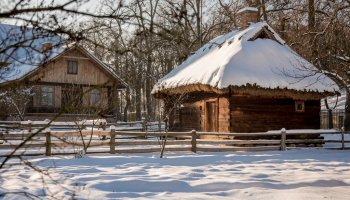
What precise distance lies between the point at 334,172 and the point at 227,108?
25.8 feet

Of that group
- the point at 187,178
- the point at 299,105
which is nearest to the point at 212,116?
the point at 299,105

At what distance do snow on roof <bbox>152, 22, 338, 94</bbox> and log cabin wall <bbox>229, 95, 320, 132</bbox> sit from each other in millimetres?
1048

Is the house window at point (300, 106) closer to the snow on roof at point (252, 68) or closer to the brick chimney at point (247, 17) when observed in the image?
the snow on roof at point (252, 68)

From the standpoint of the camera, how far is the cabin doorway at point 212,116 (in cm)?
1889

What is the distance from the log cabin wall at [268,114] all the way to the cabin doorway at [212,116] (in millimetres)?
1253

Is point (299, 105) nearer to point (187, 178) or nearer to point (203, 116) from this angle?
point (203, 116)

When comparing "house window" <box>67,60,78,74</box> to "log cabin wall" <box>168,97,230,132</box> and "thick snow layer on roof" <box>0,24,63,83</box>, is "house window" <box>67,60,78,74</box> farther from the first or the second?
"thick snow layer on roof" <box>0,24,63,83</box>

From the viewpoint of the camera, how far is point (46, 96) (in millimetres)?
32656

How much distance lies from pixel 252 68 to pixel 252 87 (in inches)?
53.7

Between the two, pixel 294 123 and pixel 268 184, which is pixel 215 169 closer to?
pixel 268 184

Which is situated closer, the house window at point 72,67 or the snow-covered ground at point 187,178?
the snow-covered ground at point 187,178

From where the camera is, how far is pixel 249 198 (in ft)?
24.1

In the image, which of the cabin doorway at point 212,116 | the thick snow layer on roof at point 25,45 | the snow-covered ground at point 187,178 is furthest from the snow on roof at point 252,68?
the thick snow layer on roof at point 25,45

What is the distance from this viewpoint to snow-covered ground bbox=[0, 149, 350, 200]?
7613 millimetres
